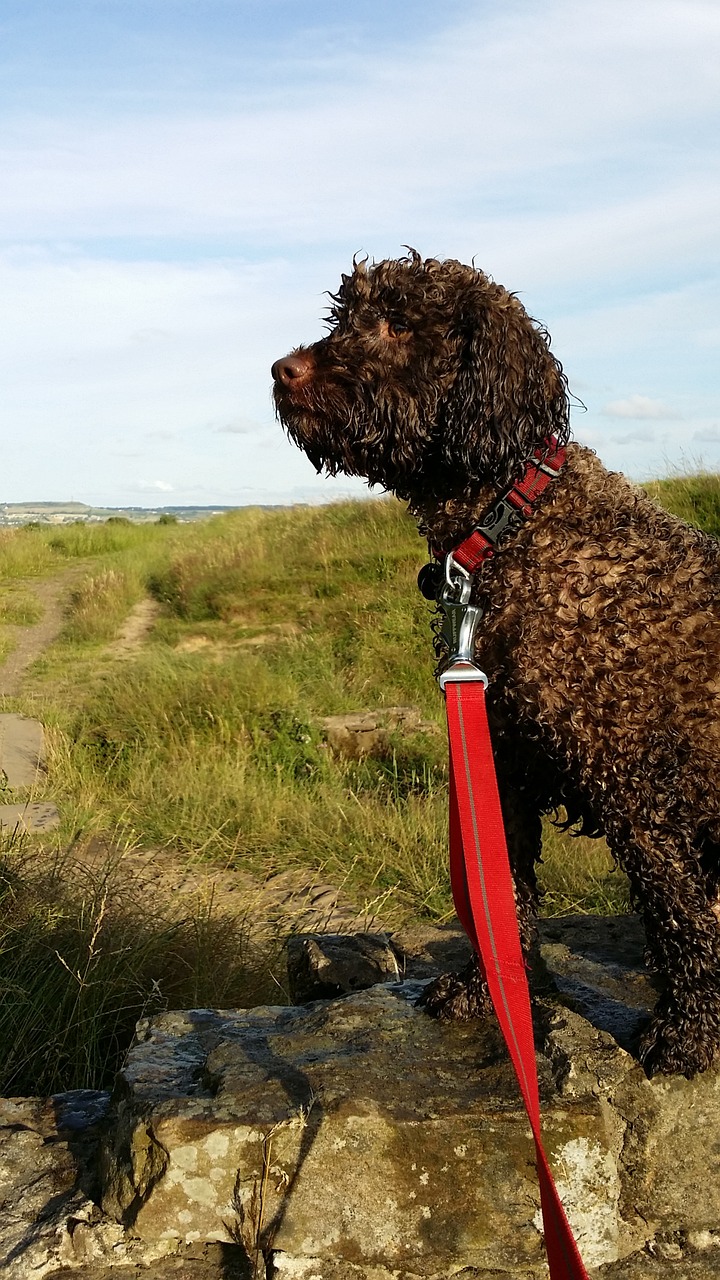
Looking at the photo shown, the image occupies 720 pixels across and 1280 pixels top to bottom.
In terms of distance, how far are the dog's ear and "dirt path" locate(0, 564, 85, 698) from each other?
952 centimetres

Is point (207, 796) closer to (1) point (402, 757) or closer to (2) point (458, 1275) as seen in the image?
(1) point (402, 757)

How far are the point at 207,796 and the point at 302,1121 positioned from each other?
17.6 ft

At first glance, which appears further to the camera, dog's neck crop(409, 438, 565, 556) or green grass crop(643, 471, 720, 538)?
green grass crop(643, 471, 720, 538)

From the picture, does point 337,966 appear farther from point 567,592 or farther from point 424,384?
point 424,384

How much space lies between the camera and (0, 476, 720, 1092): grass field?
4.34 meters

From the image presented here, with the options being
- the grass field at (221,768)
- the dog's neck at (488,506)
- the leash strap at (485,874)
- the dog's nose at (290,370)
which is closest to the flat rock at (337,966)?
the grass field at (221,768)

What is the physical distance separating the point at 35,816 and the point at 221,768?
1.52m

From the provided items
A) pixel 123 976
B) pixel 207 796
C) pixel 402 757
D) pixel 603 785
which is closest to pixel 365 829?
pixel 207 796

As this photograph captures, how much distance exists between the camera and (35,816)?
282 inches

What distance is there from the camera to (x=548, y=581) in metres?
2.66

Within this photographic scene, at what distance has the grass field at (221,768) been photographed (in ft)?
14.3

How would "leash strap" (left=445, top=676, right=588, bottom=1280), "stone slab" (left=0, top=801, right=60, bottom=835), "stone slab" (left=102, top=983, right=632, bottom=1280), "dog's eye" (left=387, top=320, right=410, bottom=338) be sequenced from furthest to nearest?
"stone slab" (left=0, top=801, right=60, bottom=835)
"dog's eye" (left=387, top=320, right=410, bottom=338)
"stone slab" (left=102, top=983, right=632, bottom=1280)
"leash strap" (left=445, top=676, right=588, bottom=1280)

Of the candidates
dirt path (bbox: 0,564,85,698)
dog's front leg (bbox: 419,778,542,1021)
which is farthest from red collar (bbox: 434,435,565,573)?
dirt path (bbox: 0,564,85,698)

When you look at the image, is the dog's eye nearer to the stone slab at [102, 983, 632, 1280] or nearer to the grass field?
the stone slab at [102, 983, 632, 1280]
